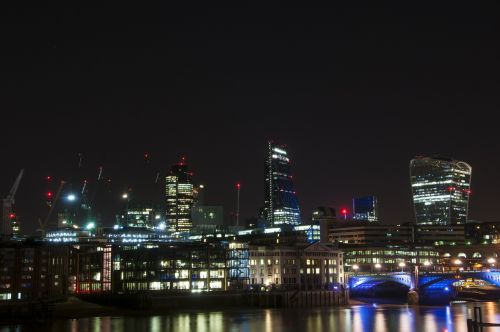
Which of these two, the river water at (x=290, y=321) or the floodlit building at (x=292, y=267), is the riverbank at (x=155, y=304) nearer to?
the river water at (x=290, y=321)

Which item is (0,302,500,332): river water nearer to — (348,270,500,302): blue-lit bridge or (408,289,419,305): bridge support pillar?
(348,270,500,302): blue-lit bridge

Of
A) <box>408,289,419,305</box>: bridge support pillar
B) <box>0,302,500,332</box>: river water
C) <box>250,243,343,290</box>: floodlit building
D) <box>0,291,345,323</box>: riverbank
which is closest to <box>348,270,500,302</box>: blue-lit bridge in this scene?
<box>408,289,419,305</box>: bridge support pillar

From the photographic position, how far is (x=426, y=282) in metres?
152

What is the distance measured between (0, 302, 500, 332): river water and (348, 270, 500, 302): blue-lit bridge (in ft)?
47.8

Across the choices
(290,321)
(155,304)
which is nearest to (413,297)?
(290,321)

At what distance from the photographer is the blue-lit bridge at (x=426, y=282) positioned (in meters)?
144

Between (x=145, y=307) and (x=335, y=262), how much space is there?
55.4 metres

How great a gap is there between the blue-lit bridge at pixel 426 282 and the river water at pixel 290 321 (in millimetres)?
14556

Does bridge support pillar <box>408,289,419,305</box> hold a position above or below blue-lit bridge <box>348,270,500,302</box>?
below

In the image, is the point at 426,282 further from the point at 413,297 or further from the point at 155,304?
the point at 155,304

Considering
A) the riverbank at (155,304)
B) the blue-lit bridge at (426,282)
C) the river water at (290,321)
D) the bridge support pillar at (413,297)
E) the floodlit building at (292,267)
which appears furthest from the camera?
the floodlit building at (292,267)

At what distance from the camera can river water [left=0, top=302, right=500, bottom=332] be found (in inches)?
3797

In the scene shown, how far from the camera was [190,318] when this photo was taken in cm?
11344

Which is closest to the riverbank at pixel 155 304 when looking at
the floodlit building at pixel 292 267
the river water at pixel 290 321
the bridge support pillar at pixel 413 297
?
the river water at pixel 290 321
